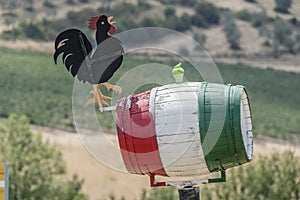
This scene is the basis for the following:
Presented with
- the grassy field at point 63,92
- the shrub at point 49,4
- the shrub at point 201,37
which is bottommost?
the grassy field at point 63,92

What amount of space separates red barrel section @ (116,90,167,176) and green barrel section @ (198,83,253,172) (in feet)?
2.27

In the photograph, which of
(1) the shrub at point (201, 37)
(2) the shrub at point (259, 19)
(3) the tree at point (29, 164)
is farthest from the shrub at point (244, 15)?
(3) the tree at point (29, 164)

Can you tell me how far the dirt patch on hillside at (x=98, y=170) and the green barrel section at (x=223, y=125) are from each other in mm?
44855

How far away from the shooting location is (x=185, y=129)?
1325cm

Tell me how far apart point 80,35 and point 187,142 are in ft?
7.24

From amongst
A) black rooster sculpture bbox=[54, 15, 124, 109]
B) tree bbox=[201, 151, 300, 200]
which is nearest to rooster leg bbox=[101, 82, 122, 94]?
black rooster sculpture bbox=[54, 15, 124, 109]

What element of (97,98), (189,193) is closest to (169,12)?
(97,98)

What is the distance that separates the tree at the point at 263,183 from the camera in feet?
133

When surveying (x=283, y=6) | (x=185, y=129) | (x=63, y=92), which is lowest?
(x=185, y=129)

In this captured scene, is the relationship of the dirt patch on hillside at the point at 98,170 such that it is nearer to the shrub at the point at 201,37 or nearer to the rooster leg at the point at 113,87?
the rooster leg at the point at 113,87

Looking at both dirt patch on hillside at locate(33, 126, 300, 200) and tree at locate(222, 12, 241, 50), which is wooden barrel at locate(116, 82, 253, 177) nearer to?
dirt patch on hillside at locate(33, 126, 300, 200)

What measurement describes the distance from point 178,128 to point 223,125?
60 centimetres

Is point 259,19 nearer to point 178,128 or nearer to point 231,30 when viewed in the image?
point 231,30

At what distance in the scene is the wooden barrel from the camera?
43.7 ft
